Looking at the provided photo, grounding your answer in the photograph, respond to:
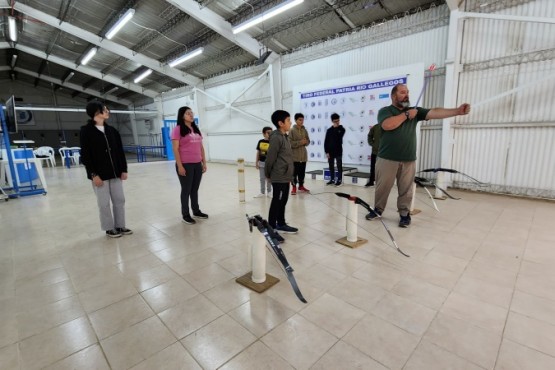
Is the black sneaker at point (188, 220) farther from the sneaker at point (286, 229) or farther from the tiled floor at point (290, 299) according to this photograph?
the sneaker at point (286, 229)

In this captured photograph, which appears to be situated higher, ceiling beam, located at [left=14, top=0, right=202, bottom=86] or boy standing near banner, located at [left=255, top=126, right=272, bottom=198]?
ceiling beam, located at [left=14, top=0, right=202, bottom=86]

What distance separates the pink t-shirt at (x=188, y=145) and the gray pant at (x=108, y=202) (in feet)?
2.56

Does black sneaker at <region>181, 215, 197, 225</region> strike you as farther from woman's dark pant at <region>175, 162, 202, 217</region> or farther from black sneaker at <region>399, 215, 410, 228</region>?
black sneaker at <region>399, 215, 410, 228</region>

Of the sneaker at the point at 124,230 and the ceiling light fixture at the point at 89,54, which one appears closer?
the sneaker at the point at 124,230

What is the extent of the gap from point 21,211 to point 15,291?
331cm

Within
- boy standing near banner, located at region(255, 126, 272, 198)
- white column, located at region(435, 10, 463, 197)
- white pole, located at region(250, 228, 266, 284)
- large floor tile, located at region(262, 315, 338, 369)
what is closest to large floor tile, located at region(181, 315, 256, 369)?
large floor tile, located at region(262, 315, 338, 369)

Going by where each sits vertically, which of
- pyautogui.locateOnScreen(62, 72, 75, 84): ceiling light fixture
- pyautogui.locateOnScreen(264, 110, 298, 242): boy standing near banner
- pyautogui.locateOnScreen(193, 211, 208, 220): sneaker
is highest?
pyautogui.locateOnScreen(62, 72, 75, 84): ceiling light fixture

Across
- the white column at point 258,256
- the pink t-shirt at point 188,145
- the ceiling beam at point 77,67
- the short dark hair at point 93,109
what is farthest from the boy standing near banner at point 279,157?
the ceiling beam at point 77,67

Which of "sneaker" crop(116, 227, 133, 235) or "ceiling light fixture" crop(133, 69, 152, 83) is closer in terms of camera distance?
"sneaker" crop(116, 227, 133, 235)

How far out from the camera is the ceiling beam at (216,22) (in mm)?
6129

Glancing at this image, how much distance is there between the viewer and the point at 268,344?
1.53 metres

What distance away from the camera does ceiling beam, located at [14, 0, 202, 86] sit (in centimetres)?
741

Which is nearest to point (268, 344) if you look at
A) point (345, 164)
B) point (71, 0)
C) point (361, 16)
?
point (345, 164)

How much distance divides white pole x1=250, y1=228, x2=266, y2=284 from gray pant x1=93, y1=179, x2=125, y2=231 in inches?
77.6
